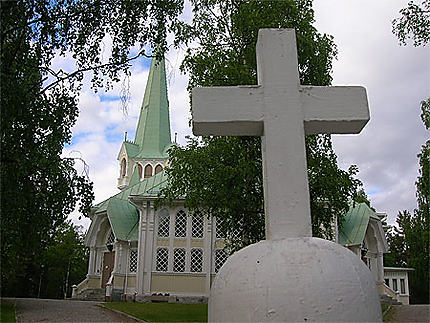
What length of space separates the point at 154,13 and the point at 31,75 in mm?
2917

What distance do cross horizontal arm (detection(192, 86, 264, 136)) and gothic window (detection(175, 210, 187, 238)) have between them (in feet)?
68.1

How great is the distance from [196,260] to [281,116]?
20.8 metres

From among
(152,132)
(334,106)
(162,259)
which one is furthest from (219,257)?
(152,132)

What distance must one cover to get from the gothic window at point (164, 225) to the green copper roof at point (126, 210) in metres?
1.29

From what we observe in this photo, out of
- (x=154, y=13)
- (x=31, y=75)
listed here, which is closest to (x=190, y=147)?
(x=154, y=13)

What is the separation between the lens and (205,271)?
74.8ft

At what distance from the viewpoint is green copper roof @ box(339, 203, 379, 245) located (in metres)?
24.8

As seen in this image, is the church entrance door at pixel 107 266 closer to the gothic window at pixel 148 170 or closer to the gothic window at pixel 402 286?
the gothic window at pixel 402 286

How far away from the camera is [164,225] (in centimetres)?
2383

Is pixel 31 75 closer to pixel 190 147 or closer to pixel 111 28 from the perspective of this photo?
pixel 111 28

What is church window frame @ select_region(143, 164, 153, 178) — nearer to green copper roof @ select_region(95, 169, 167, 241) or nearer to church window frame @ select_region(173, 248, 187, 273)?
green copper roof @ select_region(95, 169, 167, 241)

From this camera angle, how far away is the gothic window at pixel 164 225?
2358cm

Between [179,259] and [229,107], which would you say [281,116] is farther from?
[179,259]

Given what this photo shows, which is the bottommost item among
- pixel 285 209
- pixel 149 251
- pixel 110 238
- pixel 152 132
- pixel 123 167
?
pixel 285 209
